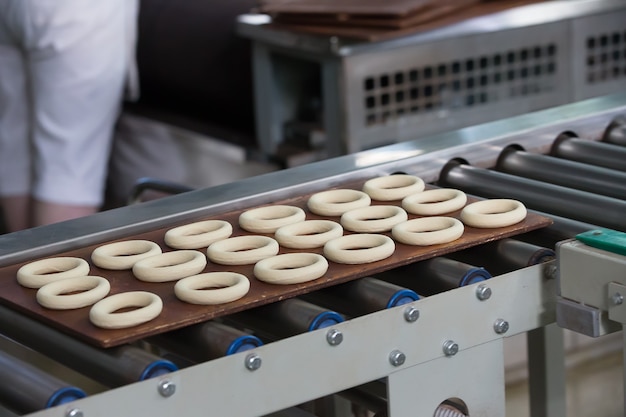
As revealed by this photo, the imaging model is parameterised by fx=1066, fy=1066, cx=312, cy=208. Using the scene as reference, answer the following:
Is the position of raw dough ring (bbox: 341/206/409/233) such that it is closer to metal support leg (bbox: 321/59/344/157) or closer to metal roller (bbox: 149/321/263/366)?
metal roller (bbox: 149/321/263/366)

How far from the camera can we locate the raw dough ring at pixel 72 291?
99 centimetres

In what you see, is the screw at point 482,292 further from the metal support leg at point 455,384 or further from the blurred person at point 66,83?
the blurred person at point 66,83

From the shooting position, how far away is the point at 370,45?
2.28 m

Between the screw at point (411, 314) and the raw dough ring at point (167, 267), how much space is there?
22 centimetres

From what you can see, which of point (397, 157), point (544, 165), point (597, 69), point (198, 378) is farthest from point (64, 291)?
point (597, 69)

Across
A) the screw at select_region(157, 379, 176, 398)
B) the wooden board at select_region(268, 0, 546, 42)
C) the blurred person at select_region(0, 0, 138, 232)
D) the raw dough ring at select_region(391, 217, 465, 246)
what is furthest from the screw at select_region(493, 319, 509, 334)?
the blurred person at select_region(0, 0, 138, 232)

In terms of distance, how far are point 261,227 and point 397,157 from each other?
293 millimetres

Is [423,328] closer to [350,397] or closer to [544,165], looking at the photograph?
[350,397]

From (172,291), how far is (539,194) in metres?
0.46

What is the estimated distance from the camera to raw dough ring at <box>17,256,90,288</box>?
3.46 feet

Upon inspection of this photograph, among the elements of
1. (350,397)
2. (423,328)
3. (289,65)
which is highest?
(289,65)

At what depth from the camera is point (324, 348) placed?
92 centimetres

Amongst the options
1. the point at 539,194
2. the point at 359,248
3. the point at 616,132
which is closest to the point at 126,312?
the point at 359,248

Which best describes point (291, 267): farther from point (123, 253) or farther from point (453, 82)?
point (453, 82)
